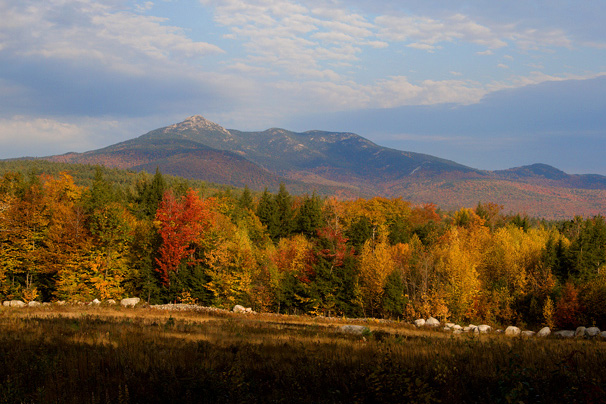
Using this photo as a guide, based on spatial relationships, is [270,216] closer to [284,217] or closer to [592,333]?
[284,217]

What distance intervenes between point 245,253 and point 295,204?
4529cm

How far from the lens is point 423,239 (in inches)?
3004

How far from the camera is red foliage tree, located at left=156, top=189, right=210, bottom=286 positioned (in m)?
47.2

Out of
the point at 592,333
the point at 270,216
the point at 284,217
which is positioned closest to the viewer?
the point at 592,333

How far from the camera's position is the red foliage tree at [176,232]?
4716cm

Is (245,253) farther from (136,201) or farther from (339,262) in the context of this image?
(136,201)

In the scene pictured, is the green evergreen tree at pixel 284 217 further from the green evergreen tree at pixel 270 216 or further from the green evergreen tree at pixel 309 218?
the green evergreen tree at pixel 309 218

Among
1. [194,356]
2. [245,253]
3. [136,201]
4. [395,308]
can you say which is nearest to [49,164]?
[136,201]

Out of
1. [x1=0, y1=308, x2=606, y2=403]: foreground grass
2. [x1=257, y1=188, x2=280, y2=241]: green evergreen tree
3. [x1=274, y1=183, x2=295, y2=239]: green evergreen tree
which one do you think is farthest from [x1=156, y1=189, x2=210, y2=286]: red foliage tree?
[x1=0, y1=308, x2=606, y2=403]: foreground grass

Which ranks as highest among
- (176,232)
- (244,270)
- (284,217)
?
(284,217)

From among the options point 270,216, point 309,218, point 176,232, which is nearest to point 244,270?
point 176,232

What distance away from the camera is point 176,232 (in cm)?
4928

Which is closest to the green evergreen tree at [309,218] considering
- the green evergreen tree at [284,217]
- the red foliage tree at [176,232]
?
the green evergreen tree at [284,217]

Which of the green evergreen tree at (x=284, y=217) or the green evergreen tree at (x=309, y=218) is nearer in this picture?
the green evergreen tree at (x=309, y=218)
